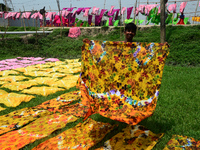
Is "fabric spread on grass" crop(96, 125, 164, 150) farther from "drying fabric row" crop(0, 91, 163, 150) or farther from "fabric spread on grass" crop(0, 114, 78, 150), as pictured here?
"fabric spread on grass" crop(0, 114, 78, 150)

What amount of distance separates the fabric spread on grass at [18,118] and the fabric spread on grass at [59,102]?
175 millimetres

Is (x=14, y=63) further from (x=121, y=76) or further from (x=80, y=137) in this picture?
(x=121, y=76)

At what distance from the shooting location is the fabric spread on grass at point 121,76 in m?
2.15

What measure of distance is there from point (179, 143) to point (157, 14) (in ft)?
42.8

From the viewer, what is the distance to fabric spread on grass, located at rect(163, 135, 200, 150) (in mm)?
2043

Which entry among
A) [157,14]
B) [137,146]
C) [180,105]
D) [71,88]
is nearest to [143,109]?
[137,146]

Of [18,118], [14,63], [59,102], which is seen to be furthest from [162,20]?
[18,118]

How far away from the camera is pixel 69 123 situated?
8.89 feet

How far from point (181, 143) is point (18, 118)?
2.51 m

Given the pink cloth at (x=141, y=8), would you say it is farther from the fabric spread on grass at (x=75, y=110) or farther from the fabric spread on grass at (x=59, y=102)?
the fabric spread on grass at (x=75, y=110)

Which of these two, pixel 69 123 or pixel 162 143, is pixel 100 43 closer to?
pixel 69 123

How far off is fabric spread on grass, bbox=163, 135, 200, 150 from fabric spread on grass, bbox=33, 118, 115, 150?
0.84 metres

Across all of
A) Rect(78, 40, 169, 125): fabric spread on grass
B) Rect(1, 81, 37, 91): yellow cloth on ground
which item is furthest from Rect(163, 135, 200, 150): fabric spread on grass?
Rect(1, 81, 37, 91): yellow cloth on ground

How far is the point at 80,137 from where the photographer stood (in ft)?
7.63
